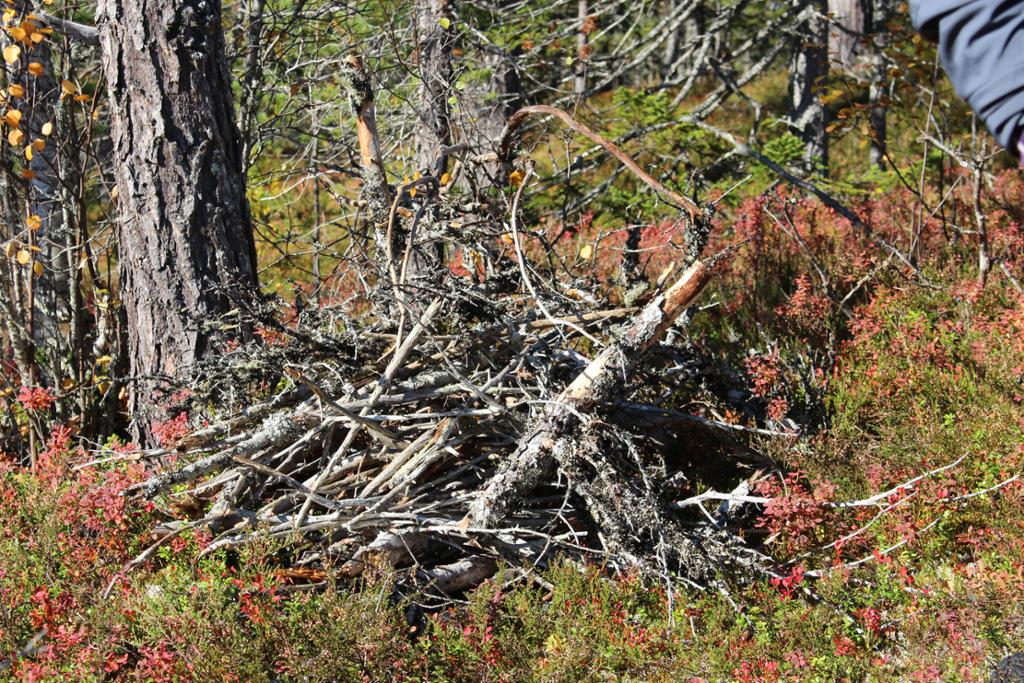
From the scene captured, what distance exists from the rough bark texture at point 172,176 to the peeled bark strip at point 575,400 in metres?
1.65

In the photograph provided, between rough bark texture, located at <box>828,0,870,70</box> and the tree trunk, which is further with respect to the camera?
the tree trunk

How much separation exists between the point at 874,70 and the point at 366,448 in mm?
7929

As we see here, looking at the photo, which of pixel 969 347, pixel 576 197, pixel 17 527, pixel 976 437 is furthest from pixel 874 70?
pixel 17 527

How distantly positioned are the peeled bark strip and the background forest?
14 millimetres

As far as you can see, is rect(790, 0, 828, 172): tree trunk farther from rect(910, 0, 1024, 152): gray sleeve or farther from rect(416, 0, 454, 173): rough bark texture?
rect(910, 0, 1024, 152): gray sleeve

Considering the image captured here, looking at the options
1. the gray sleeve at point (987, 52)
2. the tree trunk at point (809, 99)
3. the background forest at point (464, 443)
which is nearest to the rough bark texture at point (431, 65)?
the background forest at point (464, 443)

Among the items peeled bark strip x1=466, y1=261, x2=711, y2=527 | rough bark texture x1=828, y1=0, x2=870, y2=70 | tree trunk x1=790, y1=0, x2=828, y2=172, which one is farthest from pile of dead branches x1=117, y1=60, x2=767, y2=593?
rough bark texture x1=828, y1=0, x2=870, y2=70

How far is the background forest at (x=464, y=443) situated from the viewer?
357 centimetres

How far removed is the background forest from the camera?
3.57 metres

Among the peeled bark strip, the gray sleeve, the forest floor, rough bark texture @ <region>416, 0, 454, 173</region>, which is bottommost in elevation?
the forest floor

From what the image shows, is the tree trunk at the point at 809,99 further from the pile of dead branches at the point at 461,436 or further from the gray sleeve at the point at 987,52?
the gray sleeve at the point at 987,52

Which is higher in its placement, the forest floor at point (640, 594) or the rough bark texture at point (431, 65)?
the rough bark texture at point (431, 65)

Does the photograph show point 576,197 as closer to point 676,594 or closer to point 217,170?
point 217,170

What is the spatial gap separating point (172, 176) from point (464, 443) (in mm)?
2027
